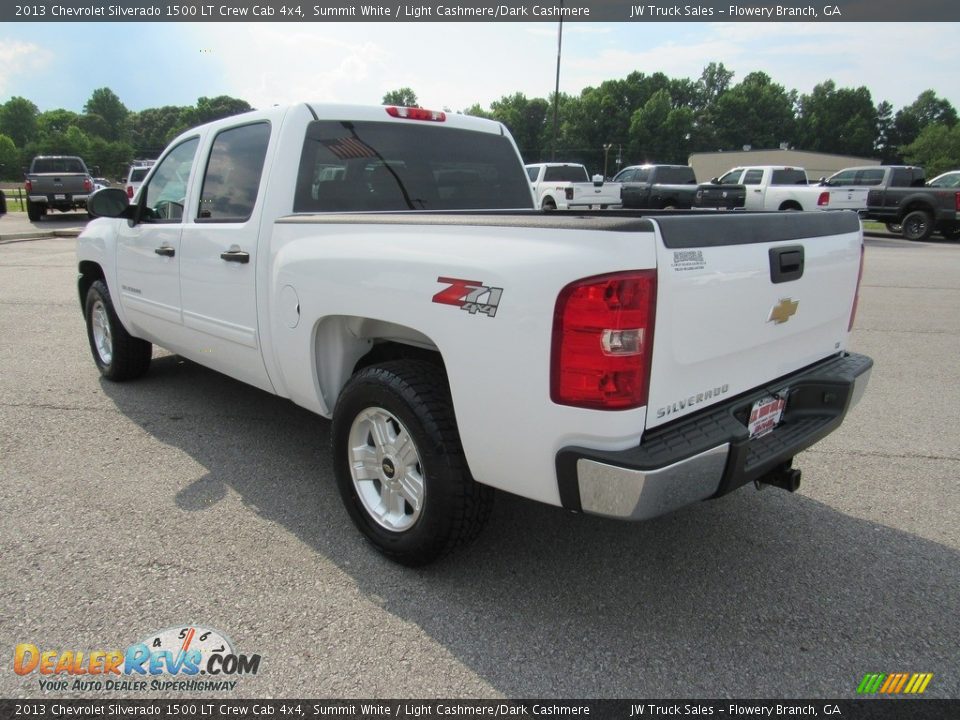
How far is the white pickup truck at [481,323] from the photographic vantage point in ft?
6.48

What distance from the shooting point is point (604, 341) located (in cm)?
194

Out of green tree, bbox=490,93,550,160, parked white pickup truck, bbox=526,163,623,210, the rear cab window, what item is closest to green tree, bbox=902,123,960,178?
green tree, bbox=490,93,550,160

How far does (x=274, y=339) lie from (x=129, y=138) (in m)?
152

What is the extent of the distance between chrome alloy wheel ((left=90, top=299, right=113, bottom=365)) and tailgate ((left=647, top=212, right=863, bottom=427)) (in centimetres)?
457

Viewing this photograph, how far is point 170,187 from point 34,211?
21.2 m

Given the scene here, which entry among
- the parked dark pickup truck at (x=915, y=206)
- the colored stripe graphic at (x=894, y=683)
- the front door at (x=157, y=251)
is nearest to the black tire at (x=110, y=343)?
the front door at (x=157, y=251)

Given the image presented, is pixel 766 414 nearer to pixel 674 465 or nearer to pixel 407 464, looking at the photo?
pixel 674 465

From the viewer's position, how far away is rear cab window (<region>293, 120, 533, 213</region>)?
A: 335 centimetres

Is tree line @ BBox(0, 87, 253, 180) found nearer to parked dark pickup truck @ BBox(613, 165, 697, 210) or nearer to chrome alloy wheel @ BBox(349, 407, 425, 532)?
parked dark pickup truck @ BBox(613, 165, 697, 210)

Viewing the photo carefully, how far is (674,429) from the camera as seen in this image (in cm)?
216

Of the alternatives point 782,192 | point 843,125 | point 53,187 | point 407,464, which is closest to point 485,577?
point 407,464

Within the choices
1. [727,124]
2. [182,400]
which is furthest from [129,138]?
[182,400]

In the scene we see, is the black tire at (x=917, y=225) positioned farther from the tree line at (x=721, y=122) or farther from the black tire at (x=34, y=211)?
the tree line at (x=721, y=122)

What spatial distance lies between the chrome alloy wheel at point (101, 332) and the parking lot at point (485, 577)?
1.01 metres
